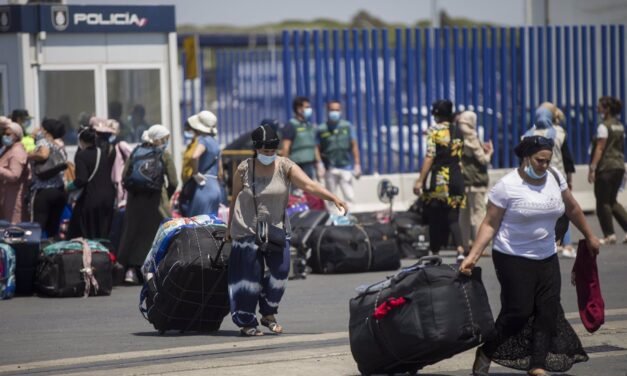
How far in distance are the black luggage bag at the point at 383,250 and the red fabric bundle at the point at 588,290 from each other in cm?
605

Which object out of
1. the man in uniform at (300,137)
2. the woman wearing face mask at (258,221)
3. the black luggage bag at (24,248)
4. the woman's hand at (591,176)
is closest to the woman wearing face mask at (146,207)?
the black luggage bag at (24,248)

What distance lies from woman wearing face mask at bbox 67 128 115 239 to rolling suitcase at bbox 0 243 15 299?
4.70 feet

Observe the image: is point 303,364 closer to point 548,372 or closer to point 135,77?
point 548,372

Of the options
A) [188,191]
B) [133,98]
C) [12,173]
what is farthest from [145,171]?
[133,98]

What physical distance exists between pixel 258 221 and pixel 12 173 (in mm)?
5099

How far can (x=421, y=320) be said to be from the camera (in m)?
8.47

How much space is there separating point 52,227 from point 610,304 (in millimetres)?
5994

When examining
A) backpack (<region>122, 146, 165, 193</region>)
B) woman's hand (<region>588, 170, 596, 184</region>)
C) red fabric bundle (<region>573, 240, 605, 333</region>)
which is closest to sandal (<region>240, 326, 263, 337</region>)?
red fabric bundle (<region>573, 240, 605, 333</region>)

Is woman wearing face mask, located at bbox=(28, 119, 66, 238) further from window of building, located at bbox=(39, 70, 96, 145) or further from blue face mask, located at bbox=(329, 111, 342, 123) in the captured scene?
blue face mask, located at bbox=(329, 111, 342, 123)

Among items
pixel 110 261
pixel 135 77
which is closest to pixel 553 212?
pixel 110 261

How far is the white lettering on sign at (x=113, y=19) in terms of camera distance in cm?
1798

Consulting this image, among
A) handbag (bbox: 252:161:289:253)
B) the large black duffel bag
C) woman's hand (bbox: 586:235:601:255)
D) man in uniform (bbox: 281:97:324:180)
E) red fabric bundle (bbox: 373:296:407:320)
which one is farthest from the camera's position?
man in uniform (bbox: 281:97:324:180)

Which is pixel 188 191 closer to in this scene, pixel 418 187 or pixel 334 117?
pixel 418 187

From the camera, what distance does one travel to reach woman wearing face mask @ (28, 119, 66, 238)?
15102 mm
